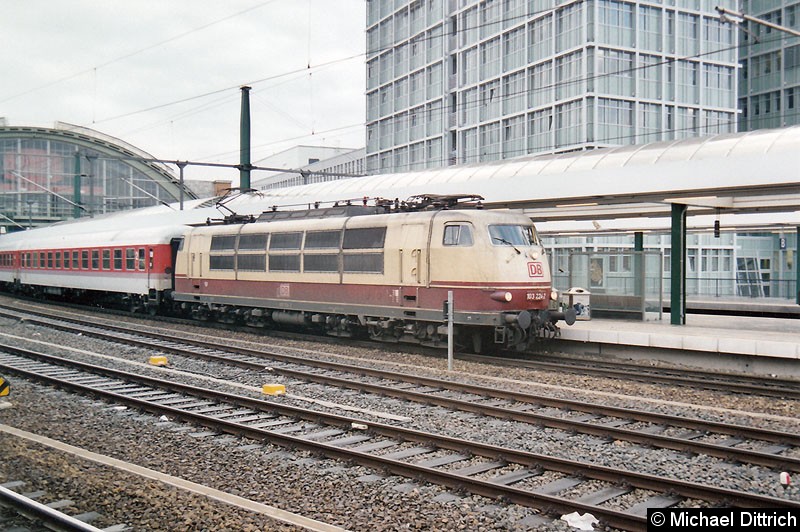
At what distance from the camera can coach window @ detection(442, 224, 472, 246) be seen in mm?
16422

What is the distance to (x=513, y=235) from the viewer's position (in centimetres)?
1689

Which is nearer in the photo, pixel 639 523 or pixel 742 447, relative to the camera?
pixel 639 523

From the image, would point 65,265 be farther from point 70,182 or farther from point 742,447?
point 70,182

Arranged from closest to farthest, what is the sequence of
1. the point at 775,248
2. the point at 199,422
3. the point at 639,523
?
1. the point at 639,523
2. the point at 199,422
3. the point at 775,248

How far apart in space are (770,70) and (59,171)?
7217 centimetres

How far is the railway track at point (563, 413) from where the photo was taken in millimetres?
9219

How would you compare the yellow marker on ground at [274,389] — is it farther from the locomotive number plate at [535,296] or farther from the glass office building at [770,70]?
the glass office building at [770,70]

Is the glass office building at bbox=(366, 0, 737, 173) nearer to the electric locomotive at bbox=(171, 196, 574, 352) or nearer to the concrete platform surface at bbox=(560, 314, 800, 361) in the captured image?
the concrete platform surface at bbox=(560, 314, 800, 361)

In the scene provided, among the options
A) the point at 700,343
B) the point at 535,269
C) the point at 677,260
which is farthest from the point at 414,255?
the point at 677,260

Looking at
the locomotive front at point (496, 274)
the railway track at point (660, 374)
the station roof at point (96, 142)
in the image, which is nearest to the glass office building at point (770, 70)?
the locomotive front at point (496, 274)

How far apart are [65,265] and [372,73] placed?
126 feet

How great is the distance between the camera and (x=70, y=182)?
85.1m

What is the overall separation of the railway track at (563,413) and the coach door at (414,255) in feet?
9.81

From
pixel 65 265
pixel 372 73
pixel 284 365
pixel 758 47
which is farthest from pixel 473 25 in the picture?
pixel 284 365
